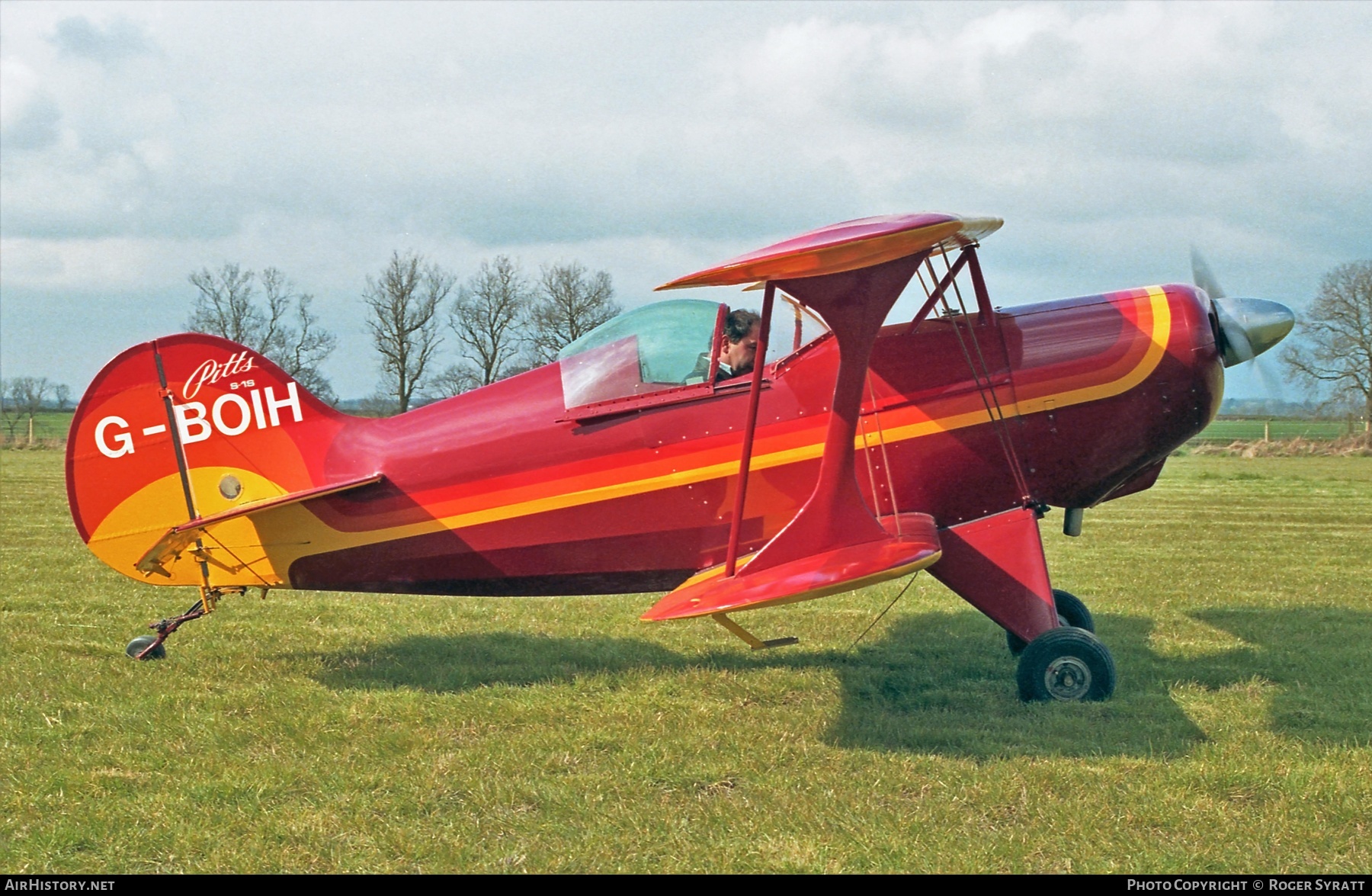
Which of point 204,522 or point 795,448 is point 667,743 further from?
point 204,522

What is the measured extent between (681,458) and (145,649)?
374cm

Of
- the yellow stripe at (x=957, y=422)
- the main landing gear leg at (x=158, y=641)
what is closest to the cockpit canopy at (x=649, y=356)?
the yellow stripe at (x=957, y=422)

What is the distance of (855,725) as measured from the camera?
18.0ft

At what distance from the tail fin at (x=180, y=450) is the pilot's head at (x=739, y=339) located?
2502 mm

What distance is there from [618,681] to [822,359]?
87.9 inches

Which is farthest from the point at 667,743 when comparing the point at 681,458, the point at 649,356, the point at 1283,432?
the point at 1283,432

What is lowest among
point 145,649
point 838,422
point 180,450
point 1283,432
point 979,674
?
point 1283,432

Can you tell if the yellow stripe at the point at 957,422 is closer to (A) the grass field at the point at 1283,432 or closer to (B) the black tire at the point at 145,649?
(B) the black tire at the point at 145,649

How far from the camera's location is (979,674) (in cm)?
659

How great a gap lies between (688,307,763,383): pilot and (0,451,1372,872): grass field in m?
1.80

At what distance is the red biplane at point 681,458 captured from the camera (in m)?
5.99

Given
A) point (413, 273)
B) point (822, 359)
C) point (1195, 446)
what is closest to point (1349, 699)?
point (822, 359)

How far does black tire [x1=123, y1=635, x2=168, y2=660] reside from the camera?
697 cm
